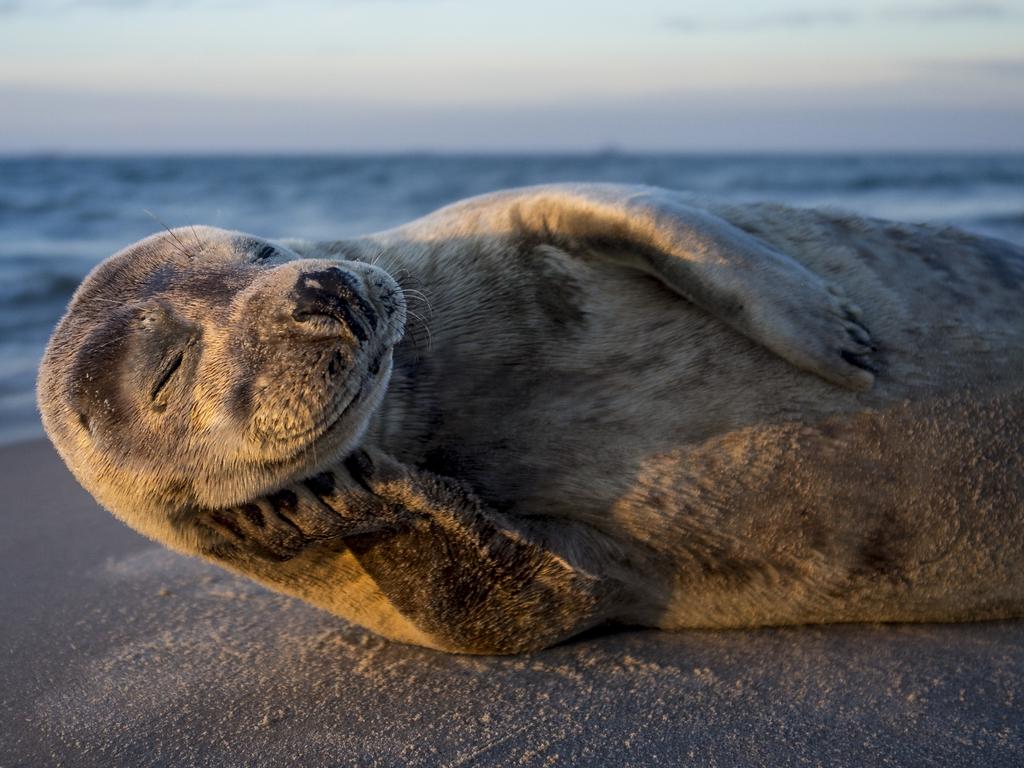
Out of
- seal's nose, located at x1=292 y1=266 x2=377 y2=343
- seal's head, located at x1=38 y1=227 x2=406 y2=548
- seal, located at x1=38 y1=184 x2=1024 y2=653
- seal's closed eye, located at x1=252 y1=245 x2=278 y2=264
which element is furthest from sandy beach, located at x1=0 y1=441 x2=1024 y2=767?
seal's closed eye, located at x1=252 y1=245 x2=278 y2=264

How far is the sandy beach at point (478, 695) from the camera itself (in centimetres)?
253

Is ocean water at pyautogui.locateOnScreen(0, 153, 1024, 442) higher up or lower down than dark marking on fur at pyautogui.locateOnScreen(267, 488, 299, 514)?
lower down

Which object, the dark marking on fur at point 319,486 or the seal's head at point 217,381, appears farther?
the dark marking on fur at point 319,486

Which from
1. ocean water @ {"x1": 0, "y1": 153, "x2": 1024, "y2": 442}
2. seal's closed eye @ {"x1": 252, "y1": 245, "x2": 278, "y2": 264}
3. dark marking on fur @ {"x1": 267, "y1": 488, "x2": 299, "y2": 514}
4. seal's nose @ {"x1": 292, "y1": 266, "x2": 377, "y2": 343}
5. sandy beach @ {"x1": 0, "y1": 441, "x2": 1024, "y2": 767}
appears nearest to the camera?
sandy beach @ {"x1": 0, "y1": 441, "x2": 1024, "y2": 767}

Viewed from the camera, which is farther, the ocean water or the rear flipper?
the ocean water

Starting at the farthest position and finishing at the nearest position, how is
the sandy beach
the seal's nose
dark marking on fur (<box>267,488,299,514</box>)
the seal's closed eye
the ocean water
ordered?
the ocean water → the seal's closed eye → dark marking on fur (<box>267,488,299,514</box>) → the seal's nose → the sandy beach

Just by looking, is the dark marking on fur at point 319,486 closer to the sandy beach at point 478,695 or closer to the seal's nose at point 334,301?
the seal's nose at point 334,301

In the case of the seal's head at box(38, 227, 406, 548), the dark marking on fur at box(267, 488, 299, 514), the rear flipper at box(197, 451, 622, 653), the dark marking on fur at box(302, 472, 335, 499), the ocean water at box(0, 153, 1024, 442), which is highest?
the seal's head at box(38, 227, 406, 548)

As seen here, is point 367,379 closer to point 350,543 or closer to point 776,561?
point 350,543

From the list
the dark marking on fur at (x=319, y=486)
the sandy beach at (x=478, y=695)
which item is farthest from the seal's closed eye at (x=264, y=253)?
the sandy beach at (x=478, y=695)

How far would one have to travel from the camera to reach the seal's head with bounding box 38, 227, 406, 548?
8.59ft

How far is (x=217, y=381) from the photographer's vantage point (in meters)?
2.68

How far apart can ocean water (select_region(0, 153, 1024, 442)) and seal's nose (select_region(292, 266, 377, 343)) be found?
1.02 metres

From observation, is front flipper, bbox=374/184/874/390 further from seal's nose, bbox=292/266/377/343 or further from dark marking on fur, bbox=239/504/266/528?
dark marking on fur, bbox=239/504/266/528
